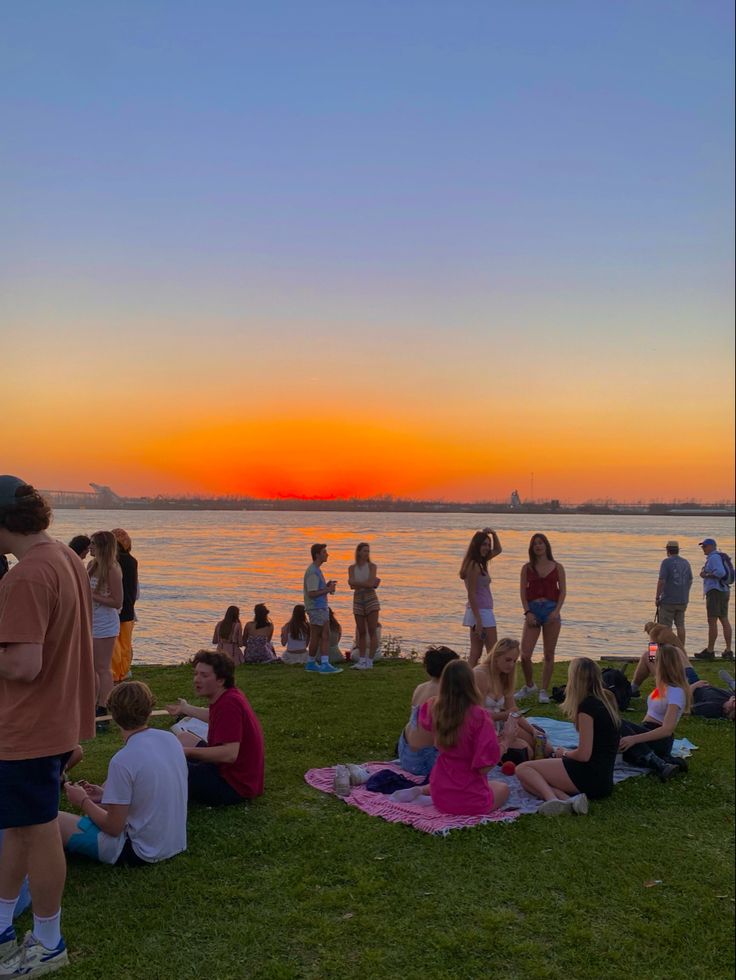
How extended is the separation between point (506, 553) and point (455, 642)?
39.5 meters

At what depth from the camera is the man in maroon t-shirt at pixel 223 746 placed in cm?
574

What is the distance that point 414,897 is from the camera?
15.2 ft

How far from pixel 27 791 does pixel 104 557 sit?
4663 millimetres

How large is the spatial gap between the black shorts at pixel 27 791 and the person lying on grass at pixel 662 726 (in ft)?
16.8

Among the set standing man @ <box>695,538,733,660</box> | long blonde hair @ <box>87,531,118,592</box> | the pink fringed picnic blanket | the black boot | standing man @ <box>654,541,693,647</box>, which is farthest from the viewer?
standing man @ <box>695,538,733,660</box>

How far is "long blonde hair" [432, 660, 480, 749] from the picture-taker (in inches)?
228

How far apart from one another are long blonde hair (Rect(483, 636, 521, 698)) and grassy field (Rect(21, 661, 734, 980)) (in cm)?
140

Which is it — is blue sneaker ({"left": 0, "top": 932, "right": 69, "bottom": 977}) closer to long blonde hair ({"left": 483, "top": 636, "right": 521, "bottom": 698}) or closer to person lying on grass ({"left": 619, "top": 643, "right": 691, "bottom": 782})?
long blonde hair ({"left": 483, "top": 636, "right": 521, "bottom": 698})

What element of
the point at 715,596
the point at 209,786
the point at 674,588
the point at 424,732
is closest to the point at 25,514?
the point at 209,786

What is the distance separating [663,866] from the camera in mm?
5211

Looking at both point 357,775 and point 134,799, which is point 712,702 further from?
point 134,799

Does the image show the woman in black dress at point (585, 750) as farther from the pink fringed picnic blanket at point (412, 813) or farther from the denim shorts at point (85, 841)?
the denim shorts at point (85, 841)

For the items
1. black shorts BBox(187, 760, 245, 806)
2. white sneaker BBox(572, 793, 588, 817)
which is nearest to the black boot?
white sneaker BBox(572, 793, 588, 817)

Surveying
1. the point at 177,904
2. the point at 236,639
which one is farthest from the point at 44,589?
the point at 236,639
